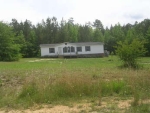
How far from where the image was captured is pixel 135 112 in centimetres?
526

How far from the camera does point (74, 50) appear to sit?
156ft

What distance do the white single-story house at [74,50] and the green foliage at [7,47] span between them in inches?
379

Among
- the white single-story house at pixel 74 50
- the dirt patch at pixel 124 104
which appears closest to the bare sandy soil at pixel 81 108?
the dirt patch at pixel 124 104

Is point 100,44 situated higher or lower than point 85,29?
lower

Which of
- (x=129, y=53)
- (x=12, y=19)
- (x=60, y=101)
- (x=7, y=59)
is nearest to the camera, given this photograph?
(x=60, y=101)

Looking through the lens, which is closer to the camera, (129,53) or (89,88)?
(89,88)

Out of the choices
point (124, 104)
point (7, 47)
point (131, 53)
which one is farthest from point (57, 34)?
point (124, 104)

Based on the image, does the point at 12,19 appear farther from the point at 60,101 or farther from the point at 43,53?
the point at 60,101

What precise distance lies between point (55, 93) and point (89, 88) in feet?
3.47

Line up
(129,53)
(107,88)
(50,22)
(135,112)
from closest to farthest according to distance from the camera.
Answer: (135,112)
(107,88)
(129,53)
(50,22)

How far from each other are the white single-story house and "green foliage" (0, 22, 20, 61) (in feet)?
31.6

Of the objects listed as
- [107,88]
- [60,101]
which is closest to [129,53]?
[107,88]

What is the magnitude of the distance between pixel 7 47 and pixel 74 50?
1432cm

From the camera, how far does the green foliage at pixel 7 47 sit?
38.1 meters
